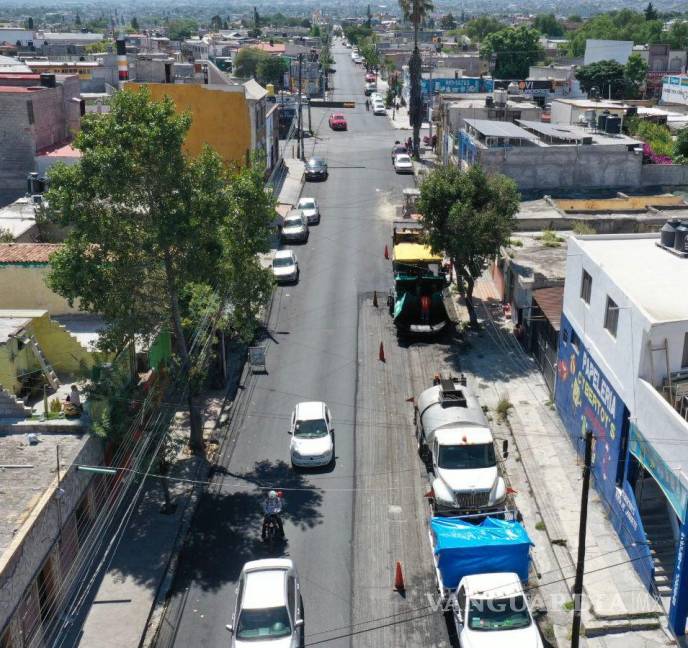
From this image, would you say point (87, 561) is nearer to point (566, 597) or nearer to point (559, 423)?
point (566, 597)

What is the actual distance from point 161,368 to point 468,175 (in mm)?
15720

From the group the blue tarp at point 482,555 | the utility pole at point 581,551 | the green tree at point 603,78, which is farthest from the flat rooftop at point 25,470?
the green tree at point 603,78

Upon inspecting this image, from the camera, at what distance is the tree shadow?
2288 cm

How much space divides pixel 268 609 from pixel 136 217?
12386mm

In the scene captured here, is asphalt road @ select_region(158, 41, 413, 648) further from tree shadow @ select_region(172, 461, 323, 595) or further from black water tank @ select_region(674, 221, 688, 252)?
black water tank @ select_region(674, 221, 688, 252)

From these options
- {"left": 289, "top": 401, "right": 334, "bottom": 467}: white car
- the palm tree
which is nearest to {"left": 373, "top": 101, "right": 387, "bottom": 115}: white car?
the palm tree

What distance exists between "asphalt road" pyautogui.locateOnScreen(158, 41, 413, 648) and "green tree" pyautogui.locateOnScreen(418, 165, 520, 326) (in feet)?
20.0

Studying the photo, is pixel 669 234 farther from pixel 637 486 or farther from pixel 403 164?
pixel 403 164

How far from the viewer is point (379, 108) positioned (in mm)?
108938

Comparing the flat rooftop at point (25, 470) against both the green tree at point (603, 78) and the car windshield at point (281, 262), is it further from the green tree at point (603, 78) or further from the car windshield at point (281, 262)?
the green tree at point (603, 78)

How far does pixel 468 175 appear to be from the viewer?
36844 millimetres

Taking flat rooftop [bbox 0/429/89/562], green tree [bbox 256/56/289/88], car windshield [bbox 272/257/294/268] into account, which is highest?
green tree [bbox 256/56/289/88]

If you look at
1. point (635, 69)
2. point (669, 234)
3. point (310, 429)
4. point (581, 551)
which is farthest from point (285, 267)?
point (635, 69)

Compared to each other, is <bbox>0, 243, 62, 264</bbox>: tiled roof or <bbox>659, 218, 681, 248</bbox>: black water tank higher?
<bbox>659, 218, 681, 248</bbox>: black water tank
